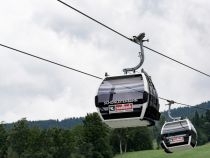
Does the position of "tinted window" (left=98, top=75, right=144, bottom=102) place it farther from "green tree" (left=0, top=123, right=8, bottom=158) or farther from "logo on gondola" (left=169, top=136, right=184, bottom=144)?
"green tree" (left=0, top=123, right=8, bottom=158)

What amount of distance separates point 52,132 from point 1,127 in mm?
14446

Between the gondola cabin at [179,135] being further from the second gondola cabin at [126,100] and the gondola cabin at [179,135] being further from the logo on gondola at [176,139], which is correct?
the second gondola cabin at [126,100]

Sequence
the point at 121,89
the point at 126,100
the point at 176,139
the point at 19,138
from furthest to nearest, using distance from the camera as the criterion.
Result: the point at 19,138, the point at 176,139, the point at 121,89, the point at 126,100

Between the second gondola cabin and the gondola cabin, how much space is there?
65.2ft

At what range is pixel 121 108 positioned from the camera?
20391 millimetres

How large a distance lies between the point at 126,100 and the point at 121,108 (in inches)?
14.6

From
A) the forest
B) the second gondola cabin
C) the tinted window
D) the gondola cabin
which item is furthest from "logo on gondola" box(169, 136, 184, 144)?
the forest

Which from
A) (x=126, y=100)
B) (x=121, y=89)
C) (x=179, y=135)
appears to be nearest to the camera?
(x=126, y=100)

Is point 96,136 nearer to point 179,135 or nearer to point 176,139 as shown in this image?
point 176,139

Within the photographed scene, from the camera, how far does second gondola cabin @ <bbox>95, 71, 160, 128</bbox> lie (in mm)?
20172

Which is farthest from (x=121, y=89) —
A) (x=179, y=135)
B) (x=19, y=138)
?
(x=19, y=138)

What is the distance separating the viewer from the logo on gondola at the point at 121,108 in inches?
797

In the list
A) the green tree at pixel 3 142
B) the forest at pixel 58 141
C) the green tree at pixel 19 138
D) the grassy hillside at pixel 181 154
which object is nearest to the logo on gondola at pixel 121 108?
the grassy hillside at pixel 181 154

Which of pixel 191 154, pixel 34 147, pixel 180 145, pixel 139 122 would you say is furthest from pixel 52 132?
pixel 139 122
